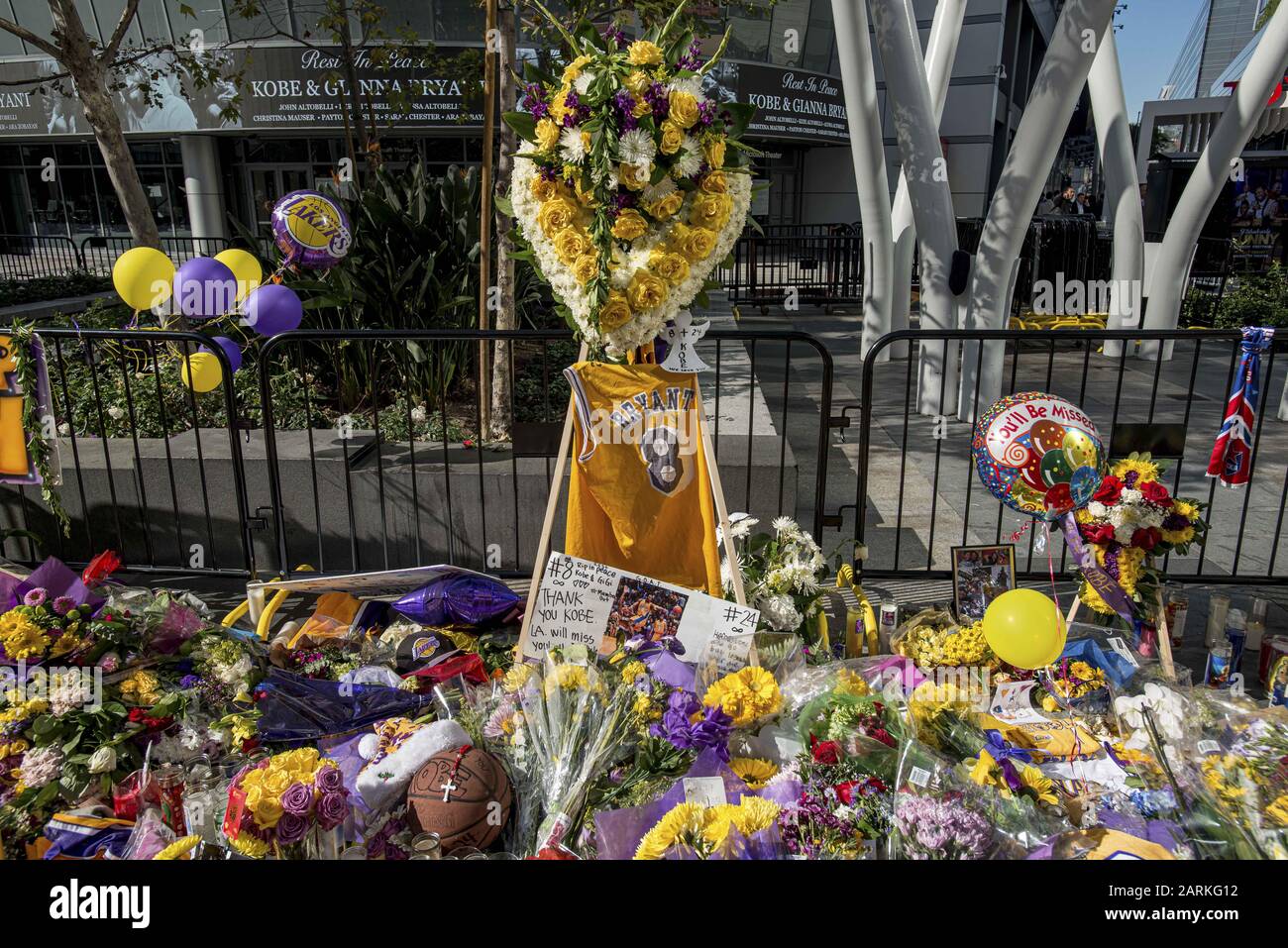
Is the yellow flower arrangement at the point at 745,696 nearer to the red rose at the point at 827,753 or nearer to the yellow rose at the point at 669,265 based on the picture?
the red rose at the point at 827,753

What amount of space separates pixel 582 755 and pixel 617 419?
1439mm

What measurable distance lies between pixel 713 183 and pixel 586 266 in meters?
0.55

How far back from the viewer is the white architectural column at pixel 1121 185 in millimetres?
10648

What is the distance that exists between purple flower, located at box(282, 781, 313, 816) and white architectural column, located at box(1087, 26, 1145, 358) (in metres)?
11.3

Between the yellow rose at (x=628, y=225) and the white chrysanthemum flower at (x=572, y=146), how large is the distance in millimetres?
238

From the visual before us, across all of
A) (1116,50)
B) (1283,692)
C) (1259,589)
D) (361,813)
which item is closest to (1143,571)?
(1283,692)

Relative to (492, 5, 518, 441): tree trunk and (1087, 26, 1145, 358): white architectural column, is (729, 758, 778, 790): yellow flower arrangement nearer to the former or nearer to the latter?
(492, 5, 518, 441): tree trunk

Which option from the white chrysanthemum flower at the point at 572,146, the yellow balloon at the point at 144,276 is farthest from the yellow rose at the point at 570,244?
the yellow balloon at the point at 144,276

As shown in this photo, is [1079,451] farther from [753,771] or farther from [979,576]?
[753,771]

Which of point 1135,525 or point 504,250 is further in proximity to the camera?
point 504,250

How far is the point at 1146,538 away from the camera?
3381 millimetres

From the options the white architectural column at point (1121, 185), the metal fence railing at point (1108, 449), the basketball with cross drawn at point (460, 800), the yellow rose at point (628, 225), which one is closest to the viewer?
the basketball with cross drawn at point (460, 800)

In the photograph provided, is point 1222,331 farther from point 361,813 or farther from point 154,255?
point 154,255

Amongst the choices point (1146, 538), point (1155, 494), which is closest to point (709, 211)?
point (1155, 494)
